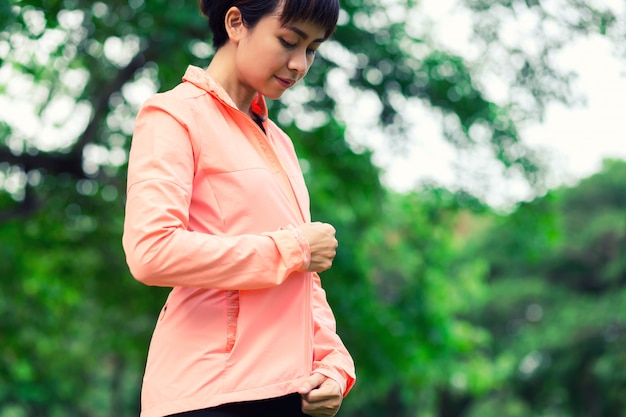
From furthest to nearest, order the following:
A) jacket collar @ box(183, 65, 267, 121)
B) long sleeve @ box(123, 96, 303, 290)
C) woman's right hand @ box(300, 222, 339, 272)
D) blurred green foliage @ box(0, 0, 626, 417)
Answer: blurred green foliage @ box(0, 0, 626, 417) < jacket collar @ box(183, 65, 267, 121) < woman's right hand @ box(300, 222, 339, 272) < long sleeve @ box(123, 96, 303, 290)

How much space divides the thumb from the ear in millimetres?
747

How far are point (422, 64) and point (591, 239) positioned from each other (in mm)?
18767

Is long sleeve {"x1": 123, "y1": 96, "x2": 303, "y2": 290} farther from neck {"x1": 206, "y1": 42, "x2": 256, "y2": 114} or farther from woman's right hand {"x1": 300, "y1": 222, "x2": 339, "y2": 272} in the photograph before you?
neck {"x1": 206, "y1": 42, "x2": 256, "y2": 114}

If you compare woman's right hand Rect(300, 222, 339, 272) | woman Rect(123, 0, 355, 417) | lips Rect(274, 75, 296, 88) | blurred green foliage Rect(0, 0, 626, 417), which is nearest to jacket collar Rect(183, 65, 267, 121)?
woman Rect(123, 0, 355, 417)

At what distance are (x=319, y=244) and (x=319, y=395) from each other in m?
0.32

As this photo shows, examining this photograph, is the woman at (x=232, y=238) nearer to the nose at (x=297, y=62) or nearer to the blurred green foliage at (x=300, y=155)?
the nose at (x=297, y=62)

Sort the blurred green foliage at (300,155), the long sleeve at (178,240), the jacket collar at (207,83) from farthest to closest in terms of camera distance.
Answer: the blurred green foliage at (300,155), the jacket collar at (207,83), the long sleeve at (178,240)

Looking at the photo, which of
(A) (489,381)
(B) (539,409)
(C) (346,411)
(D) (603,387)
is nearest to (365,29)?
(A) (489,381)

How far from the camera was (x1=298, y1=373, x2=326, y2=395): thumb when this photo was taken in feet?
6.26

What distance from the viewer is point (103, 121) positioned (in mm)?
9797

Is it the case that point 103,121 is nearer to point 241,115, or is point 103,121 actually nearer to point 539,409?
point 241,115

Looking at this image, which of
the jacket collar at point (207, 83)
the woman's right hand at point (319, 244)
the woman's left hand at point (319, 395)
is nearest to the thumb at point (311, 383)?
the woman's left hand at point (319, 395)

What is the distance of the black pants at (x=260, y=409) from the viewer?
1812mm

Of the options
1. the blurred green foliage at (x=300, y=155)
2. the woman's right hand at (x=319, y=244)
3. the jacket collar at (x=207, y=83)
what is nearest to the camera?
the woman's right hand at (x=319, y=244)
